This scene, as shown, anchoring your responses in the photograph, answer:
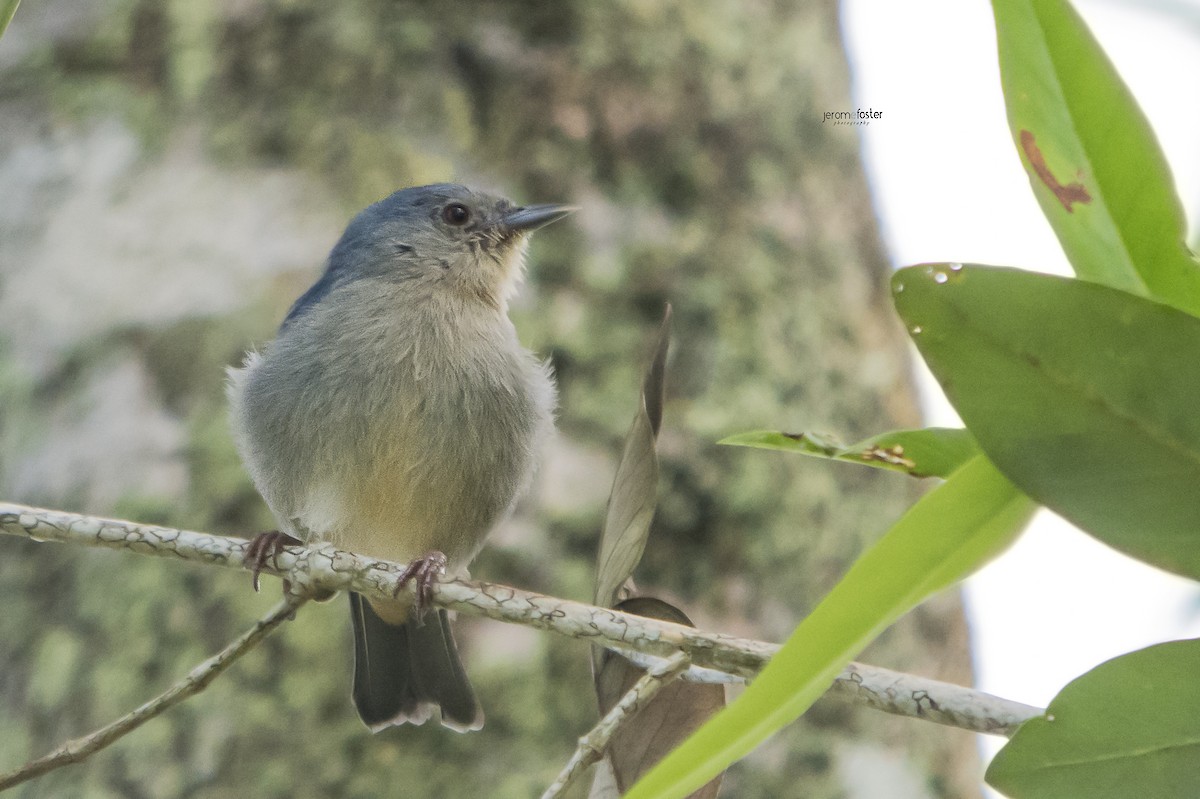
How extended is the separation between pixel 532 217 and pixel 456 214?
0.93 feet

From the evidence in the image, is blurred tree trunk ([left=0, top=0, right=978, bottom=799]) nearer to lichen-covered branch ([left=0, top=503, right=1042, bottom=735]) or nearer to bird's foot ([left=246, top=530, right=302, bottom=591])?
bird's foot ([left=246, top=530, right=302, bottom=591])

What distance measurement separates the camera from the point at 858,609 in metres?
1.00

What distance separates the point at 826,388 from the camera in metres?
3.89

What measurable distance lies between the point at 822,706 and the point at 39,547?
7.80 ft

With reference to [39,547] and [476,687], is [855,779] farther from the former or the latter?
[39,547]

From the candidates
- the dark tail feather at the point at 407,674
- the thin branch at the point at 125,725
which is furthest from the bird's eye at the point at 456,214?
the thin branch at the point at 125,725

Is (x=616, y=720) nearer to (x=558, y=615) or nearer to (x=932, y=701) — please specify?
(x=558, y=615)

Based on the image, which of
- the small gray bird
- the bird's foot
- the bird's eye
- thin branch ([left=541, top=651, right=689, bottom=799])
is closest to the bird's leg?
the bird's foot

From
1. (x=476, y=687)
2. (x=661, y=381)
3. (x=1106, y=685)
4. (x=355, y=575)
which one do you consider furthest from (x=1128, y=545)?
(x=476, y=687)

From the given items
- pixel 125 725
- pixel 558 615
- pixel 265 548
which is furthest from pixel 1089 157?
pixel 265 548

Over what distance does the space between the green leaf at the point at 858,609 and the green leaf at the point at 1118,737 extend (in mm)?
194

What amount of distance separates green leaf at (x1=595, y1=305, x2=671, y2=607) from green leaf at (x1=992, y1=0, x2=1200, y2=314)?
50 cm

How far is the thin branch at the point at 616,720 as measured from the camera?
1.47 metres

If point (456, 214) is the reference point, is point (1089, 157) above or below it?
above
